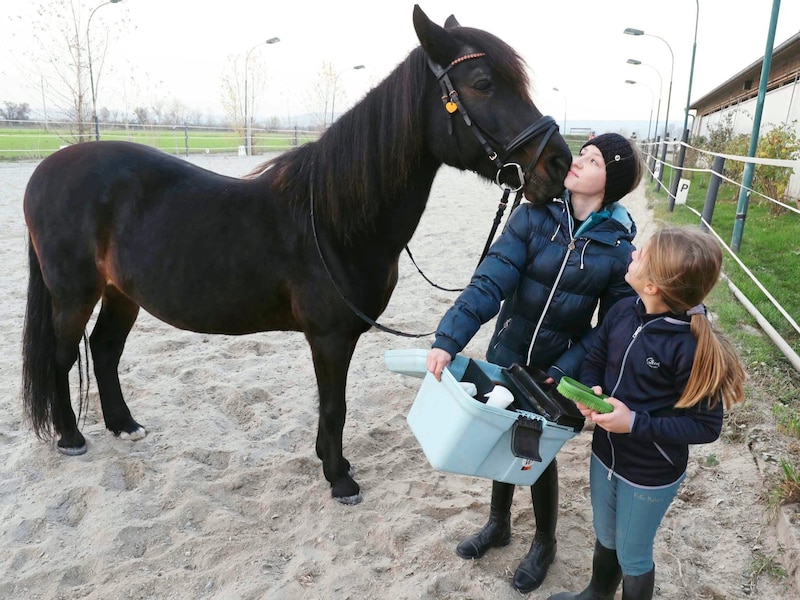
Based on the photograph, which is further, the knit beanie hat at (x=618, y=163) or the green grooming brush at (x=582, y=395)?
the knit beanie hat at (x=618, y=163)

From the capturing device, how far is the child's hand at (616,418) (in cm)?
133

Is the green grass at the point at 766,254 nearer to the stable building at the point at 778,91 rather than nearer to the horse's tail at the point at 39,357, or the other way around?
the stable building at the point at 778,91

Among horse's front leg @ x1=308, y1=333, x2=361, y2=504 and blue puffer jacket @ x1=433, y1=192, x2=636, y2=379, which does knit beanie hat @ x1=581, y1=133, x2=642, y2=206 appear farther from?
horse's front leg @ x1=308, y1=333, x2=361, y2=504

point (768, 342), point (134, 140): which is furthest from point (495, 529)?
point (134, 140)

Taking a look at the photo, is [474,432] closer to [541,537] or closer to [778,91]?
[541,537]

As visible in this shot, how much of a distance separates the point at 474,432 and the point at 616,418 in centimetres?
35

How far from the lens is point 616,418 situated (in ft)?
4.37

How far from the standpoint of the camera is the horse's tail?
104 inches

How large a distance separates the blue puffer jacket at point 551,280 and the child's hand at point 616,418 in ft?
1.06

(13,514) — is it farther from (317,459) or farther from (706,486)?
(706,486)

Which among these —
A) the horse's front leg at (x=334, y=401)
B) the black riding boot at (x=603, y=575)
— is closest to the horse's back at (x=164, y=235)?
the horse's front leg at (x=334, y=401)

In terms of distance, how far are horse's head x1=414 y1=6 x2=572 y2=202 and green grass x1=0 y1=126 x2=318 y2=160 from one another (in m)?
11.6

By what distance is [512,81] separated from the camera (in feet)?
6.14

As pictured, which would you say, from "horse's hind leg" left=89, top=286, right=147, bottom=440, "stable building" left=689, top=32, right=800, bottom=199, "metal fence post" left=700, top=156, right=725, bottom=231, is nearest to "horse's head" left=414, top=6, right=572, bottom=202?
"horse's hind leg" left=89, top=286, right=147, bottom=440
